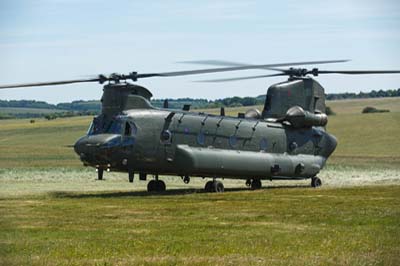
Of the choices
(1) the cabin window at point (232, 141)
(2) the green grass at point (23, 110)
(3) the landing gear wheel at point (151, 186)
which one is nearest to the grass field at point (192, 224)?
(3) the landing gear wheel at point (151, 186)

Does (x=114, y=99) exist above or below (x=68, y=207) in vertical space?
above

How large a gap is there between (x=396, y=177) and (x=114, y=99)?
1402 centimetres

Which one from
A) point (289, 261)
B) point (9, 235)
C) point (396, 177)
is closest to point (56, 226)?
point (9, 235)

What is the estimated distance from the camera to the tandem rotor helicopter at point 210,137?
29.4 m

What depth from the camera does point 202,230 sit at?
18.1 m

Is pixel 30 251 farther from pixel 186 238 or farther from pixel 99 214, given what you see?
pixel 99 214

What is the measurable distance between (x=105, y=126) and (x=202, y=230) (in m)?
12.2

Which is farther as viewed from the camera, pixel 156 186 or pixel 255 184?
pixel 255 184

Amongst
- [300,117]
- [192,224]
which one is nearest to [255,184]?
[300,117]

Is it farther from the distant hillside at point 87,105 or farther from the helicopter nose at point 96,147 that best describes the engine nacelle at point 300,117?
the distant hillside at point 87,105

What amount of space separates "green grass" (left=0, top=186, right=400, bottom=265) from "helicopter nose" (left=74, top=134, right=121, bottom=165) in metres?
2.02

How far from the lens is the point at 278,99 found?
35469 millimetres

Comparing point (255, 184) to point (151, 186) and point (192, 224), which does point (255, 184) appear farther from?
point (192, 224)

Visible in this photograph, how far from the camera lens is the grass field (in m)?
14.5
